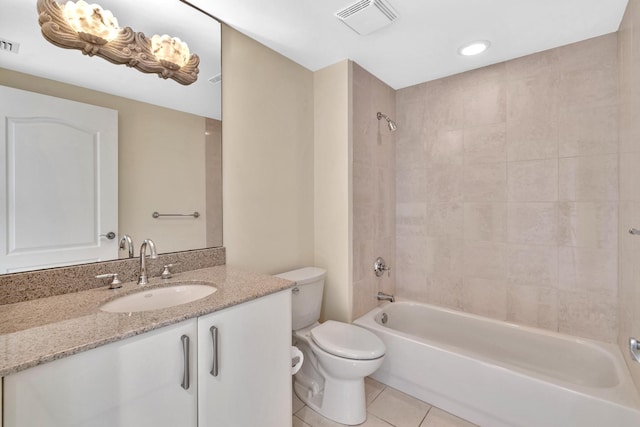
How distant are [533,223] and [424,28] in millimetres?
1493

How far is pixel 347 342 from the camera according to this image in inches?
66.1

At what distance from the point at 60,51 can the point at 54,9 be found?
16cm

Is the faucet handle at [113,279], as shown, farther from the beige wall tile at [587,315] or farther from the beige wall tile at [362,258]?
the beige wall tile at [587,315]

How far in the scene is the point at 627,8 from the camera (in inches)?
58.9

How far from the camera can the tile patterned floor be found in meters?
1.66

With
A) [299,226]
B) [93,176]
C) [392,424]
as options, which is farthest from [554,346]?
[93,176]

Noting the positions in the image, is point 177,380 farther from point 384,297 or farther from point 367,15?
point 367,15

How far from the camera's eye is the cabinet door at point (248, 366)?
1033 mm

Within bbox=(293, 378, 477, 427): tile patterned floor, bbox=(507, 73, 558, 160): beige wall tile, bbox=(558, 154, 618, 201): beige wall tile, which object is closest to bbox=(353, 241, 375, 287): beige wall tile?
bbox=(293, 378, 477, 427): tile patterned floor

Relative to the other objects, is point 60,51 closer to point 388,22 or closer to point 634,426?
point 388,22

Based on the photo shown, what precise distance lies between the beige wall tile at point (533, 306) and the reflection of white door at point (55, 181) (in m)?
2.53

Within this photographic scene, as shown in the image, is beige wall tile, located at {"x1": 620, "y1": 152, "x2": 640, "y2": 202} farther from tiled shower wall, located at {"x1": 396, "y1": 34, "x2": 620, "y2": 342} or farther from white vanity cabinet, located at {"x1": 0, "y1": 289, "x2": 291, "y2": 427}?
white vanity cabinet, located at {"x1": 0, "y1": 289, "x2": 291, "y2": 427}

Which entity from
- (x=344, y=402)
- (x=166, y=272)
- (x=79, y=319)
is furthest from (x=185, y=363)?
(x=344, y=402)

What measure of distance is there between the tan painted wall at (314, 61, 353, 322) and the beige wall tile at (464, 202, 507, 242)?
38.2 inches
